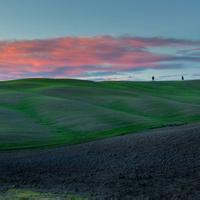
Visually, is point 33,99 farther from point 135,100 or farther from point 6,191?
point 6,191

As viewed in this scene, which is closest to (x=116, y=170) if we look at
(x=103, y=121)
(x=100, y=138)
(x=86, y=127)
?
(x=100, y=138)

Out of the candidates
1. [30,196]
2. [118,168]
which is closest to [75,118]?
[118,168]

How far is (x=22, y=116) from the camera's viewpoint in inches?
1925

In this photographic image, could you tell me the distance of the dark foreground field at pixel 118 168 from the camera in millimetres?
20217

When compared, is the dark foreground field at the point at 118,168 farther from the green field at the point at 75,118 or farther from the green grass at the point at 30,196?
the green field at the point at 75,118

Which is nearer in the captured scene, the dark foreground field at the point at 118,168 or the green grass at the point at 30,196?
the green grass at the point at 30,196

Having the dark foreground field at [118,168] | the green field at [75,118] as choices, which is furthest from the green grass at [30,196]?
the green field at [75,118]

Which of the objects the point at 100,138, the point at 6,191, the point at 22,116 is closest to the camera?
the point at 6,191

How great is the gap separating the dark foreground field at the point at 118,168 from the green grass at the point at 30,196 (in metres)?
0.82

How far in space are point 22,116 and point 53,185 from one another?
2786 cm

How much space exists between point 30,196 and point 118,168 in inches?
250

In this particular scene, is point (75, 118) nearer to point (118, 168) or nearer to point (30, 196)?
point (118, 168)

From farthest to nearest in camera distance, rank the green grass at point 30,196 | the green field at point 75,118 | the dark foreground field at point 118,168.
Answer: the green field at point 75,118 → the dark foreground field at point 118,168 → the green grass at point 30,196

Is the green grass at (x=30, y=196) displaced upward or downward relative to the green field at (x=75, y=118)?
downward
